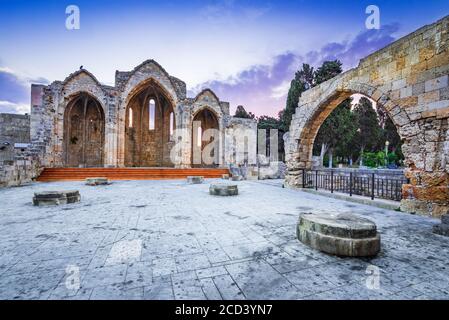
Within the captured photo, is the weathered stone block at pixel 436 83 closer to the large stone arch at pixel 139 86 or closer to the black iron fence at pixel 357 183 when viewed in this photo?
the black iron fence at pixel 357 183

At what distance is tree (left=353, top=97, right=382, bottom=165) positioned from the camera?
34.7 m

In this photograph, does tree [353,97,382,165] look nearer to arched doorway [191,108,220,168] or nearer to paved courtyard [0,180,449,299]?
arched doorway [191,108,220,168]

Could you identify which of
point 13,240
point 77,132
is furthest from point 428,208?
point 77,132

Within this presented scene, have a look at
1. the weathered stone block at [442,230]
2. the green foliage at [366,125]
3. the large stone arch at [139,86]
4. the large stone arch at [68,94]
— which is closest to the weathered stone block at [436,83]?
the weathered stone block at [442,230]

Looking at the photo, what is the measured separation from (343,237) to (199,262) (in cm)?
187

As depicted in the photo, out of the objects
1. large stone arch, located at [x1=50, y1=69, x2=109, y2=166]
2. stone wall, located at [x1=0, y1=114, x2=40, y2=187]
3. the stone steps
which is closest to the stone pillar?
the stone steps

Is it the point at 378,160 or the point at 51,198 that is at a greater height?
the point at 378,160

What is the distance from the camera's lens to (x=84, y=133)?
811 inches

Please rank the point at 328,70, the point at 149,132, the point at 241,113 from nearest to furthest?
the point at 149,132 → the point at 328,70 → the point at 241,113

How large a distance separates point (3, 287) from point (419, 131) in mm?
8066

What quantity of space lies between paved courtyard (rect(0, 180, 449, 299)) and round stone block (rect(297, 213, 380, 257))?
0.39ft

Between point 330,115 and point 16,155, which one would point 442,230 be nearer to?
point 16,155

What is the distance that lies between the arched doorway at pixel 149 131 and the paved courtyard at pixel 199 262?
1850 cm

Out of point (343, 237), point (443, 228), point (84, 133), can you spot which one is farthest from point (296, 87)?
point (343, 237)
